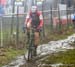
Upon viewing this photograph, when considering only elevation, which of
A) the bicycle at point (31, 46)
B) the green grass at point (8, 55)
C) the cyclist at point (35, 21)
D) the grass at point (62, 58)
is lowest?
the green grass at point (8, 55)

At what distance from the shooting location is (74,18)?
20531 millimetres

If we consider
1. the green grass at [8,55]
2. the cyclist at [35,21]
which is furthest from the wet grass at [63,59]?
the green grass at [8,55]

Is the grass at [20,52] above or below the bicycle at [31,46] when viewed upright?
below

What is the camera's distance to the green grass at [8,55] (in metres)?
11.4

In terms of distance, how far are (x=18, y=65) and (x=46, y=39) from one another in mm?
5684

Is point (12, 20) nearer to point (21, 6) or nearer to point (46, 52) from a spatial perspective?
point (21, 6)

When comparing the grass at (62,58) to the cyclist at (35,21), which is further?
the cyclist at (35,21)

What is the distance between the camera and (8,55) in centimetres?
1227

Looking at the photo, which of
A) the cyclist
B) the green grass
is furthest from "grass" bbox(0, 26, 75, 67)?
the cyclist

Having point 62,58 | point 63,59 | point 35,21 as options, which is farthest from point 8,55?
point 63,59

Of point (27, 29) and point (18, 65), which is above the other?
point (27, 29)

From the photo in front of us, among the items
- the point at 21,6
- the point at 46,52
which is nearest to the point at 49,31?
the point at 21,6

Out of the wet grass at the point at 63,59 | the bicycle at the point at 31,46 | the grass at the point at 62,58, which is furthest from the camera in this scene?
the bicycle at the point at 31,46

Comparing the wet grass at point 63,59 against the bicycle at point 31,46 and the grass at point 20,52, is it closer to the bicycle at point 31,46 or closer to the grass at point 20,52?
the grass at point 20,52
